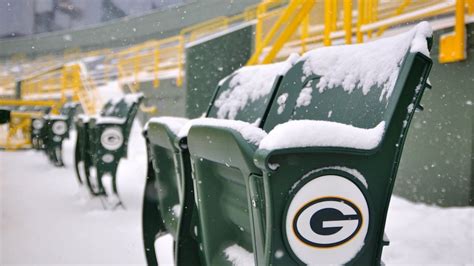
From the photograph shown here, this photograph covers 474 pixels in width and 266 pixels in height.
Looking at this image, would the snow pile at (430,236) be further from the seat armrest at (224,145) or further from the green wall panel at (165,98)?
the green wall panel at (165,98)

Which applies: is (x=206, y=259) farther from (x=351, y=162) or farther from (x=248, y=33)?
(x=248, y=33)

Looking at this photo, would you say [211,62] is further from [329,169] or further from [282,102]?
[329,169]

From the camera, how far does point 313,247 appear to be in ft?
2.85

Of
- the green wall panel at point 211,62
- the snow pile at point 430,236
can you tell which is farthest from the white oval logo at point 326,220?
the green wall panel at point 211,62

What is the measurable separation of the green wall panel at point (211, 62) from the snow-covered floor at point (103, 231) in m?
1.82

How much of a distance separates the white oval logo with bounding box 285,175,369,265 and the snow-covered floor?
43.1 inches

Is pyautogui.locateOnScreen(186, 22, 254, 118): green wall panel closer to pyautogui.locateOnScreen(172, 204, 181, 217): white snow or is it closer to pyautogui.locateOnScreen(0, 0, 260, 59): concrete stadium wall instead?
pyautogui.locateOnScreen(0, 0, 260, 59): concrete stadium wall

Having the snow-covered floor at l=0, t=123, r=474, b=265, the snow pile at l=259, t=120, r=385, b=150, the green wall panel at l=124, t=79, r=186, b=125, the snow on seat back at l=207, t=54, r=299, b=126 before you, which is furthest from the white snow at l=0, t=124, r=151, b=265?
the green wall panel at l=124, t=79, r=186, b=125

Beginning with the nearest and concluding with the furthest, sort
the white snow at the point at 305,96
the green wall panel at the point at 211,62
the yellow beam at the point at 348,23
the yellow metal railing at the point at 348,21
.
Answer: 1. the white snow at the point at 305,96
2. the yellow metal railing at the point at 348,21
3. the yellow beam at the point at 348,23
4. the green wall panel at the point at 211,62

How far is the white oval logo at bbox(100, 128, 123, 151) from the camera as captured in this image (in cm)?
349

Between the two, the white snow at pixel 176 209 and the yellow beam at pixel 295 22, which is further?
the yellow beam at pixel 295 22

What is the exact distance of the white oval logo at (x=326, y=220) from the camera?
0.85 meters

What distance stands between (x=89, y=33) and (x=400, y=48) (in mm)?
16576

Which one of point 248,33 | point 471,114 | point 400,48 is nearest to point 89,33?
point 248,33
